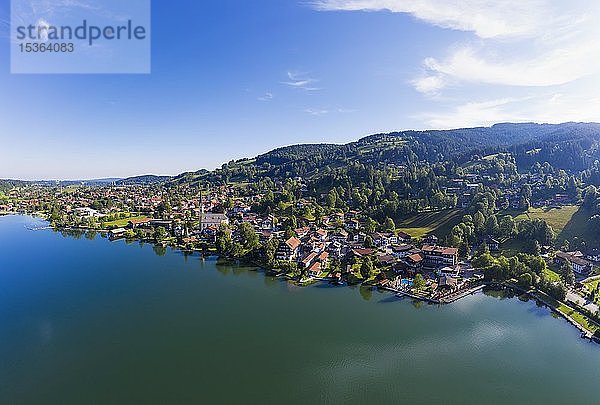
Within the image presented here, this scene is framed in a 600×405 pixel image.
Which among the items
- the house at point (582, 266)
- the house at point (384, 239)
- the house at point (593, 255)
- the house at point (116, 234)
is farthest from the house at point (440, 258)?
the house at point (116, 234)

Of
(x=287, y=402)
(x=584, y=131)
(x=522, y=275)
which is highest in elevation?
(x=584, y=131)

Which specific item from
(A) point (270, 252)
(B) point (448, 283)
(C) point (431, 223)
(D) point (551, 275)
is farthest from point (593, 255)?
(A) point (270, 252)

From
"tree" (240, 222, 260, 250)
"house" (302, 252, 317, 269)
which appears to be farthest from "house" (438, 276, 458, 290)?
"tree" (240, 222, 260, 250)

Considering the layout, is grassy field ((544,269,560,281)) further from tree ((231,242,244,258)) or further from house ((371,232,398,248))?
tree ((231,242,244,258))

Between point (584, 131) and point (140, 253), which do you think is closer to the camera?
point (140, 253)

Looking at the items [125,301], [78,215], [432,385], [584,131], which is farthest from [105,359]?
[584,131]

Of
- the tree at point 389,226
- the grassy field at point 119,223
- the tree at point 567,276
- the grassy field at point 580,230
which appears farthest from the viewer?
the grassy field at point 119,223

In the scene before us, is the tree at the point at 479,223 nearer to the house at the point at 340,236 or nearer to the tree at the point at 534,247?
the tree at the point at 534,247

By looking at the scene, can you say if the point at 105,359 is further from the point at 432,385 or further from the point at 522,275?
the point at 522,275
